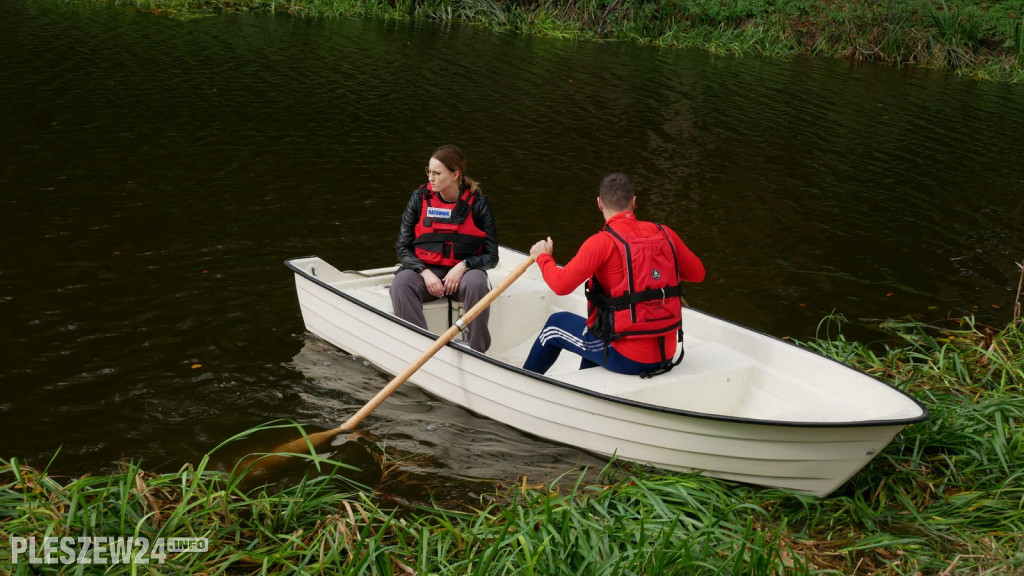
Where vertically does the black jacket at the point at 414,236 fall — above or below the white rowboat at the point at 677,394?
above

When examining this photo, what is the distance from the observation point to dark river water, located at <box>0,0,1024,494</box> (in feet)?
18.9

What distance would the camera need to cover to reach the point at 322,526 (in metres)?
4.14

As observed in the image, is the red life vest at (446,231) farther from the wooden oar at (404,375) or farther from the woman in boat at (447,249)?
the wooden oar at (404,375)

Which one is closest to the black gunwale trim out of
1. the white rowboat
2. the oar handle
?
the white rowboat

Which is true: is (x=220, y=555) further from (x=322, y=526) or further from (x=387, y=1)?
(x=387, y=1)

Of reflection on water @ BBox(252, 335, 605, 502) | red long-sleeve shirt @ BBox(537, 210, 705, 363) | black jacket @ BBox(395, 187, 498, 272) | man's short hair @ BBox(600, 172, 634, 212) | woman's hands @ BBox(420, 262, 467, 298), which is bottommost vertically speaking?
reflection on water @ BBox(252, 335, 605, 502)

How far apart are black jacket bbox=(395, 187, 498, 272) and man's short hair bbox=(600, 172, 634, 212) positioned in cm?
141

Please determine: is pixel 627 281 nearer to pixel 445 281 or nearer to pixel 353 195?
pixel 445 281

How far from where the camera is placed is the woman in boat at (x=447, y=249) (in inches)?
235

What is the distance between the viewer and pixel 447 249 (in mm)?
6102

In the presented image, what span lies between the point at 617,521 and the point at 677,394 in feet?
4.23

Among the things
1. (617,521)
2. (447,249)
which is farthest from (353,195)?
(617,521)

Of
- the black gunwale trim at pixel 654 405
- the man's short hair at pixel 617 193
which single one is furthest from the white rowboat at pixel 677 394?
the man's short hair at pixel 617 193

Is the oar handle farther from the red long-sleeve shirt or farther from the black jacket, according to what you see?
the black jacket
